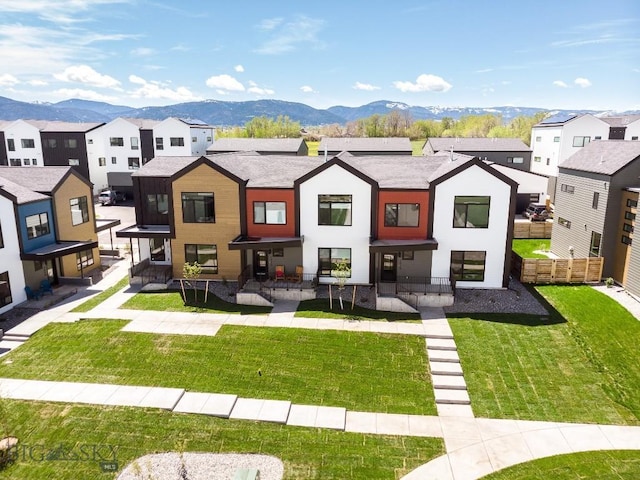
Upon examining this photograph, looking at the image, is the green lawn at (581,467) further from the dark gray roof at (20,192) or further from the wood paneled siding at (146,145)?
the wood paneled siding at (146,145)

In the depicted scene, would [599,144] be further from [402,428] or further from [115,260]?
[115,260]

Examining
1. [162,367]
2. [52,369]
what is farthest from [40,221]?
[162,367]

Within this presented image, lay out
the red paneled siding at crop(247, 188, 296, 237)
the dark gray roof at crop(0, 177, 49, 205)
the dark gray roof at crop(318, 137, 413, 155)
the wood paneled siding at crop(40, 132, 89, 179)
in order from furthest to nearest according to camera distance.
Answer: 1. the wood paneled siding at crop(40, 132, 89, 179)
2. the dark gray roof at crop(318, 137, 413, 155)
3. the red paneled siding at crop(247, 188, 296, 237)
4. the dark gray roof at crop(0, 177, 49, 205)

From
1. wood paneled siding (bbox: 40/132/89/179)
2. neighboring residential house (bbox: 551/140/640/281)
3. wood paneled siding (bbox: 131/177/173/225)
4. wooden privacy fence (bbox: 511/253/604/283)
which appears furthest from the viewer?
wood paneled siding (bbox: 40/132/89/179)

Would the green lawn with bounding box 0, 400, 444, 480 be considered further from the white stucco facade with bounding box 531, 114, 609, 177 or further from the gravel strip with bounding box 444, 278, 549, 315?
the white stucco facade with bounding box 531, 114, 609, 177

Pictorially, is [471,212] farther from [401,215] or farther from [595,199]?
[595,199]

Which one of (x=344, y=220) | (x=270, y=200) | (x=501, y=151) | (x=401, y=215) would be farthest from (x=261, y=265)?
(x=501, y=151)

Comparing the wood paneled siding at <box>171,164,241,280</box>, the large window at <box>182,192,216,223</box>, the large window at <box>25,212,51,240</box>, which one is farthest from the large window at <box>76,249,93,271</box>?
the large window at <box>182,192,216,223</box>
